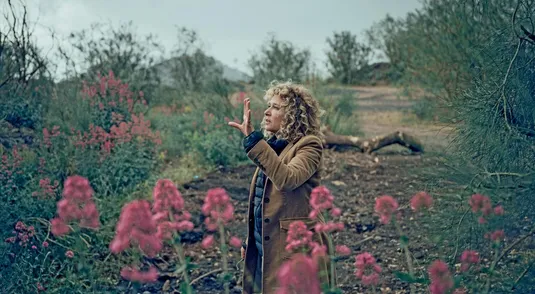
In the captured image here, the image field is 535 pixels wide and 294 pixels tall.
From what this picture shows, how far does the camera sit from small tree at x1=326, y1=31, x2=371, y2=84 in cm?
2472

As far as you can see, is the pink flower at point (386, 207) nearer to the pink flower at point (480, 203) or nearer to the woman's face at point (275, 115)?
the pink flower at point (480, 203)

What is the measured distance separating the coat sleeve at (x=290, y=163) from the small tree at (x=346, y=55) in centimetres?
2151

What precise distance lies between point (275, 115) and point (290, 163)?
0.34 m

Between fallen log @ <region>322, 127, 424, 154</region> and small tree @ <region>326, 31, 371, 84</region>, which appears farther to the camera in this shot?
small tree @ <region>326, 31, 371, 84</region>

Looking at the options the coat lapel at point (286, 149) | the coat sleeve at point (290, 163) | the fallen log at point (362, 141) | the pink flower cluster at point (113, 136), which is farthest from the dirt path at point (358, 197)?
the pink flower cluster at point (113, 136)

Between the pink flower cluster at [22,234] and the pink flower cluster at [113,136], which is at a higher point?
the pink flower cluster at [113,136]

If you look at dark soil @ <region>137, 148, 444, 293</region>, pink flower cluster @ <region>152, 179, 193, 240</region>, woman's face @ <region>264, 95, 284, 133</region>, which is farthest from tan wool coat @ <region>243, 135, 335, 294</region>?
pink flower cluster @ <region>152, 179, 193, 240</region>

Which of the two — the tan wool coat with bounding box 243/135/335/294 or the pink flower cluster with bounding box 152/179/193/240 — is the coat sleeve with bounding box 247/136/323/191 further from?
the pink flower cluster with bounding box 152/179/193/240

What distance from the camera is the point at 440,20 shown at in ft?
43.4

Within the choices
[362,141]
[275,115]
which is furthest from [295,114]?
[362,141]

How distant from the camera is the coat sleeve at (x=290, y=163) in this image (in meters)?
2.90

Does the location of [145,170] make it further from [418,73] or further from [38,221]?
[418,73]

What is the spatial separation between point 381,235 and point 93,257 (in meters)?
2.57

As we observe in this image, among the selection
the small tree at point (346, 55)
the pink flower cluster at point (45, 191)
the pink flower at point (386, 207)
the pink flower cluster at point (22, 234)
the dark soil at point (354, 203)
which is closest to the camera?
the pink flower at point (386, 207)
